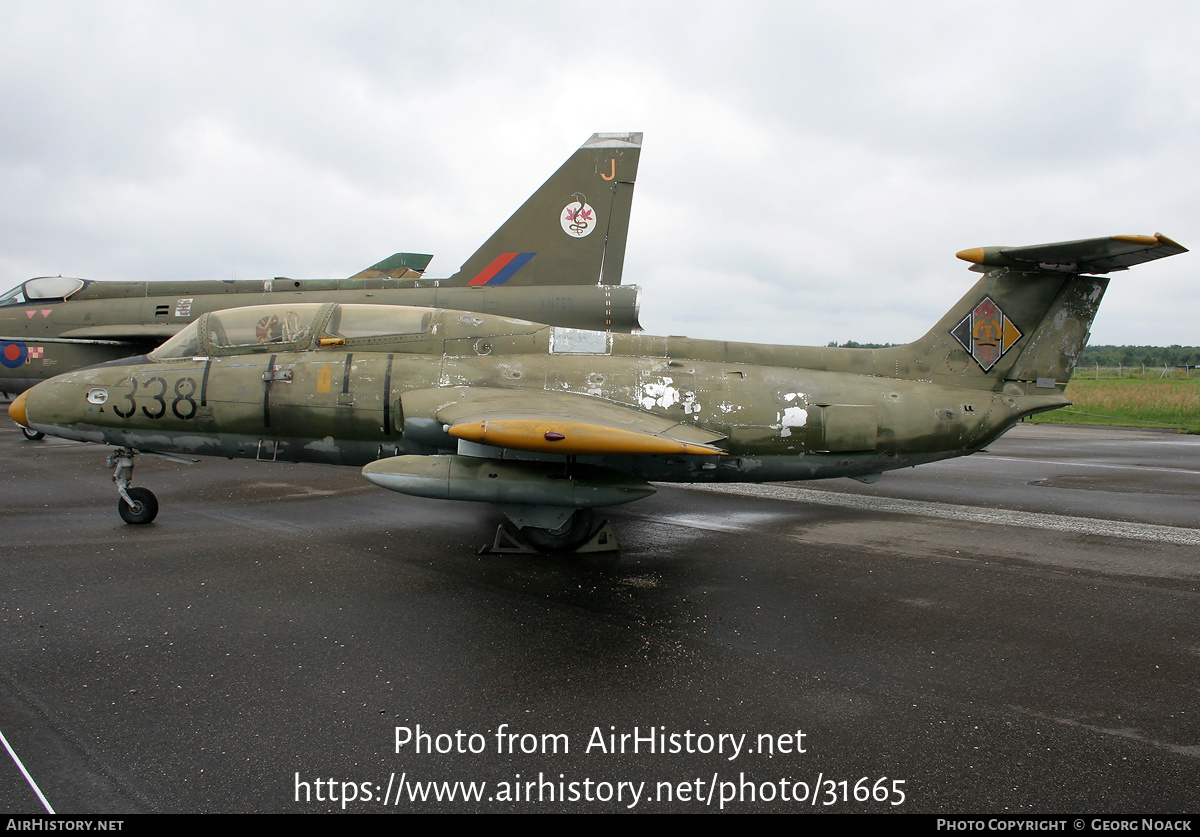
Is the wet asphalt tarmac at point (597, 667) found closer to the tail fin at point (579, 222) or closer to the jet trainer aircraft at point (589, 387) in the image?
the jet trainer aircraft at point (589, 387)

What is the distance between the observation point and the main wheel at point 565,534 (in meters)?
6.41

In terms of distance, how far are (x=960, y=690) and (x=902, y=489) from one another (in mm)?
7558

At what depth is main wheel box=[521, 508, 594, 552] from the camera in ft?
21.0

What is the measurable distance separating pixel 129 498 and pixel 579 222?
8485 mm

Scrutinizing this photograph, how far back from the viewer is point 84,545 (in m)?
6.21

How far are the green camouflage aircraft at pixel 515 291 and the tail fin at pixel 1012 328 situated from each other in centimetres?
541

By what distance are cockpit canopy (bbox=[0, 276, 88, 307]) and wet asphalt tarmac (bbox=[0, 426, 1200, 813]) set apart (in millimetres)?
9430

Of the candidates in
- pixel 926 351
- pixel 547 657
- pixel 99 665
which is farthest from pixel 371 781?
pixel 926 351

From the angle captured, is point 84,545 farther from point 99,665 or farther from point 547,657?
point 547,657

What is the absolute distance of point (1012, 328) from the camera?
23.2ft

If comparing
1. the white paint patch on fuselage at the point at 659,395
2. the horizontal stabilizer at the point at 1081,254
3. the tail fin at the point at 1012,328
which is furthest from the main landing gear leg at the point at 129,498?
the horizontal stabilizer at the point at 1081,254

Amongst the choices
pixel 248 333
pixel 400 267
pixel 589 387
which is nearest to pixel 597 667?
pixel 589 387

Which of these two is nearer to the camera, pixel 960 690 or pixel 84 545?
pixel 960 690

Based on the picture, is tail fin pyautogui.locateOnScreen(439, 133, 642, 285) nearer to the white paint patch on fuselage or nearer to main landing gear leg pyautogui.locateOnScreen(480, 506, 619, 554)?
the white paint patch on fuselage
